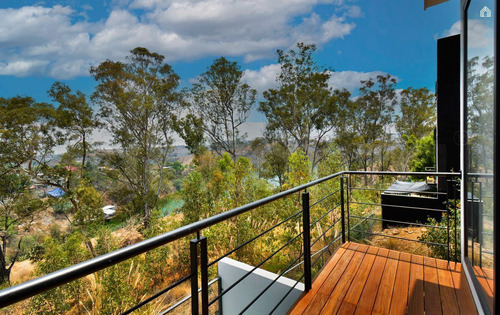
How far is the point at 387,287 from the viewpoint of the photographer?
1.97 metres

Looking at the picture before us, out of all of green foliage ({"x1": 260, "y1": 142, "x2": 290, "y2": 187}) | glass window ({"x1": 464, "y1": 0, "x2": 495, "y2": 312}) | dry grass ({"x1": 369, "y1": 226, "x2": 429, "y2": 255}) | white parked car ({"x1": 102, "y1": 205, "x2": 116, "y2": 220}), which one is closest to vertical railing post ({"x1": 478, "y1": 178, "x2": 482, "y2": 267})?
glass window ({"x1": 464, "y1": 0, "x2": 495, "y2": 312})

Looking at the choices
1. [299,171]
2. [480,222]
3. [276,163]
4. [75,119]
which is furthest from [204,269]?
[276,163]

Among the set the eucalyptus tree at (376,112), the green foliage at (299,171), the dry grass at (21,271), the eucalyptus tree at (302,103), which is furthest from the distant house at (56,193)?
the eucalyptus tree at (376,112)

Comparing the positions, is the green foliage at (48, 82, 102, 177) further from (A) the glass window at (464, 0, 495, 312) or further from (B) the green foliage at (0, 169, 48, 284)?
(A) the glass window at (464, 0, 495, 312)

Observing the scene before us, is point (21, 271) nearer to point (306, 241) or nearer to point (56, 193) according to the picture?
point (56, 193)

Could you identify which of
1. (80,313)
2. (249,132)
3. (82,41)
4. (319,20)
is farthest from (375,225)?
(82,41)

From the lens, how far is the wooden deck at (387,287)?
173 cm

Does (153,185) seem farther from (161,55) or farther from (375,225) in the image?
(375,225)

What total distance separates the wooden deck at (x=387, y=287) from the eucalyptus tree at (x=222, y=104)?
1691cm

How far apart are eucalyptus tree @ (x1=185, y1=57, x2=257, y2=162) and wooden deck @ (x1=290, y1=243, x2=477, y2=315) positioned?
16.9 meters

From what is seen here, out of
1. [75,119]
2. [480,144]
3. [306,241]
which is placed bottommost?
[306,241]

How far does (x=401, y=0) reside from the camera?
22469 millimetres

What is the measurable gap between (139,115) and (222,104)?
5555 mm

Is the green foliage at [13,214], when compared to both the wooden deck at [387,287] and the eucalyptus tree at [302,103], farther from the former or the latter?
the wooden deck at [387,287]
